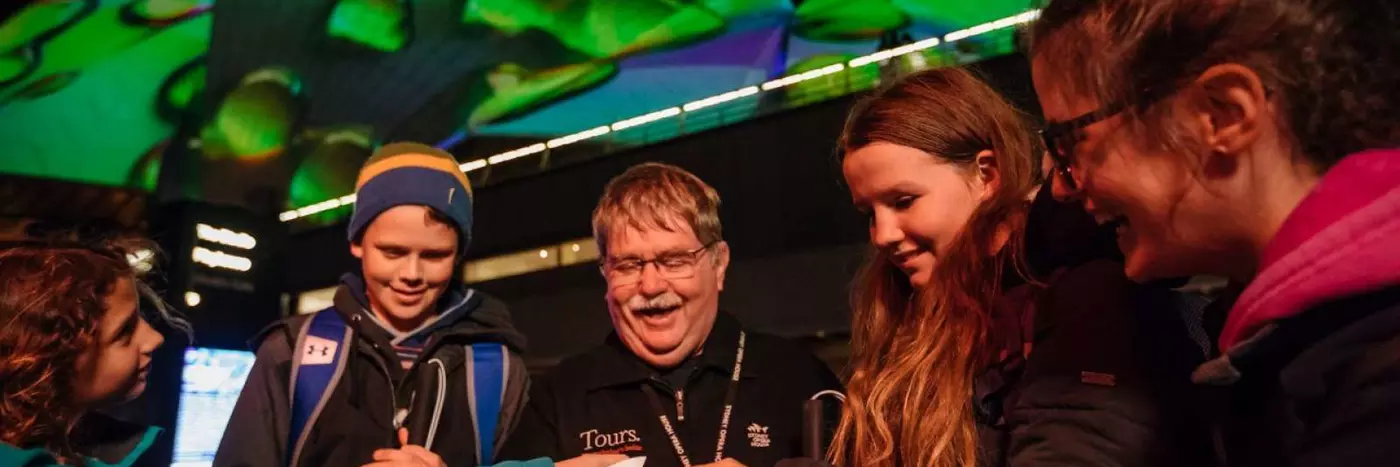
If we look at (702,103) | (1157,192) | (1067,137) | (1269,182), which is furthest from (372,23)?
(1269,182)

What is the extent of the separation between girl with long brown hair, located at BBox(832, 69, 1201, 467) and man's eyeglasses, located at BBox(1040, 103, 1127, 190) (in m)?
0.15

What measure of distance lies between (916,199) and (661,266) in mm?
683

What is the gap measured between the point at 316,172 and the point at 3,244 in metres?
13.3

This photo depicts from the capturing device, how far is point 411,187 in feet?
7.52

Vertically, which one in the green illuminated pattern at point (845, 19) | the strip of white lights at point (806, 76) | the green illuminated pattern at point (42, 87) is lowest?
the strip of white lights at point (806, 76)

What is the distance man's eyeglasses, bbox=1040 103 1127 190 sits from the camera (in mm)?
1043

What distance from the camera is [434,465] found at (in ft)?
5.96

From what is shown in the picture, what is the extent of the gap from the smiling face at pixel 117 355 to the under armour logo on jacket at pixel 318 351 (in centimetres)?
32

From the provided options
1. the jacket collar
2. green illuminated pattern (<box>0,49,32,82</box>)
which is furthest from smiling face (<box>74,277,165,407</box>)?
green illuminated pattern (<box>0,49,32,82</box>)

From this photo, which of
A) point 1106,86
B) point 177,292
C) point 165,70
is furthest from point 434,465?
point 165,70

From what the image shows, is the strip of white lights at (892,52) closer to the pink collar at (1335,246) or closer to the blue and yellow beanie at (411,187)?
the blue and yellow beanie at (411,187)

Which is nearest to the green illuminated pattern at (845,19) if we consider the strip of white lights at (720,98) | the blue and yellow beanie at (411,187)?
the strip of white lights at (720,98)

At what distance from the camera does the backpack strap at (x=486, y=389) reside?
85.1 inches

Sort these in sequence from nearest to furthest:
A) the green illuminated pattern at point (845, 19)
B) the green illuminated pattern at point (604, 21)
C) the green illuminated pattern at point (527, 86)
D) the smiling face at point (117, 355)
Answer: the smiling face at point (117, 355)
the green illuminated pattern at point (845, 19)
the green illuminated pattern at point (604, 21)
the green illuminated pattern at point (527, 86)
